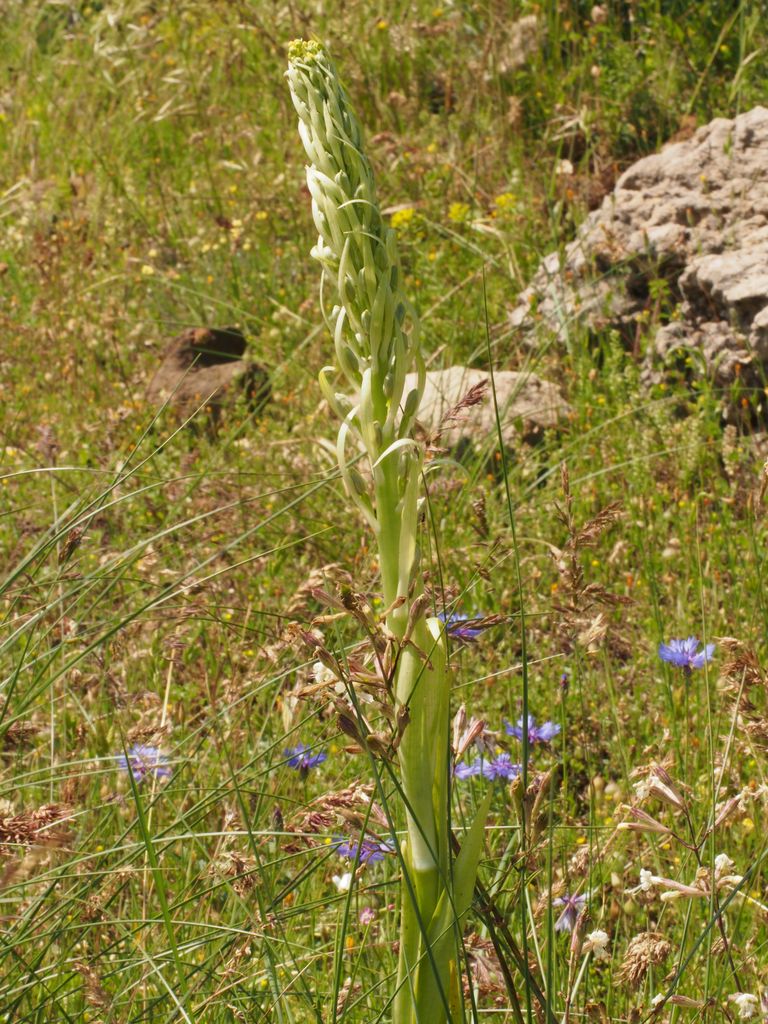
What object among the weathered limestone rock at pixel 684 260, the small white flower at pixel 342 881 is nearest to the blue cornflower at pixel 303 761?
the small white flower at pixel 342 881

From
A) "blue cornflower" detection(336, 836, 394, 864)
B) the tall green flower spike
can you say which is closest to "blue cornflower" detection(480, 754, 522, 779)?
"blue cornflower" detection(336, 836, 394, 864)

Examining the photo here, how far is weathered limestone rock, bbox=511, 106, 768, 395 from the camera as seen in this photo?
3807 millimetres

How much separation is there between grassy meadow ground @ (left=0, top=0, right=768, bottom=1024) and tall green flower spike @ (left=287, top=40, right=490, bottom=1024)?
10cm

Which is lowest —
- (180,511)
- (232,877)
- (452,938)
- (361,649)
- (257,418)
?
(257,418)

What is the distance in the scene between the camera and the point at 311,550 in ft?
10.2

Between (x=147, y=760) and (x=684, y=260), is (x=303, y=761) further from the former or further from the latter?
(x=684, y=260)

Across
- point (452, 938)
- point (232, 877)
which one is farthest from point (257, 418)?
point (452, 938)

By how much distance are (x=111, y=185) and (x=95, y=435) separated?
2604mm

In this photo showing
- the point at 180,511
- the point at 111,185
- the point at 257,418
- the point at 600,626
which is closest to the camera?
the point at 600,626

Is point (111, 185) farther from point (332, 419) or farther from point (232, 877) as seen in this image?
point (232, 877)

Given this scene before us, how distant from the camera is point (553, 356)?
4.09 m

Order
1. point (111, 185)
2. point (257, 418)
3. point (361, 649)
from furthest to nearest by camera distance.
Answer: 1. point (111, 185)
2. point (257, 418)
3. point (361, 649)

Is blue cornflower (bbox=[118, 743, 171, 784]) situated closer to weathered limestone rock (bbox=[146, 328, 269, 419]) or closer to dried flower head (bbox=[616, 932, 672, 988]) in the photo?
dried flower head (bbox=[616, 932, 672, 988])

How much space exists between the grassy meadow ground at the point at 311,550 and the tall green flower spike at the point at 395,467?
0.10 m
